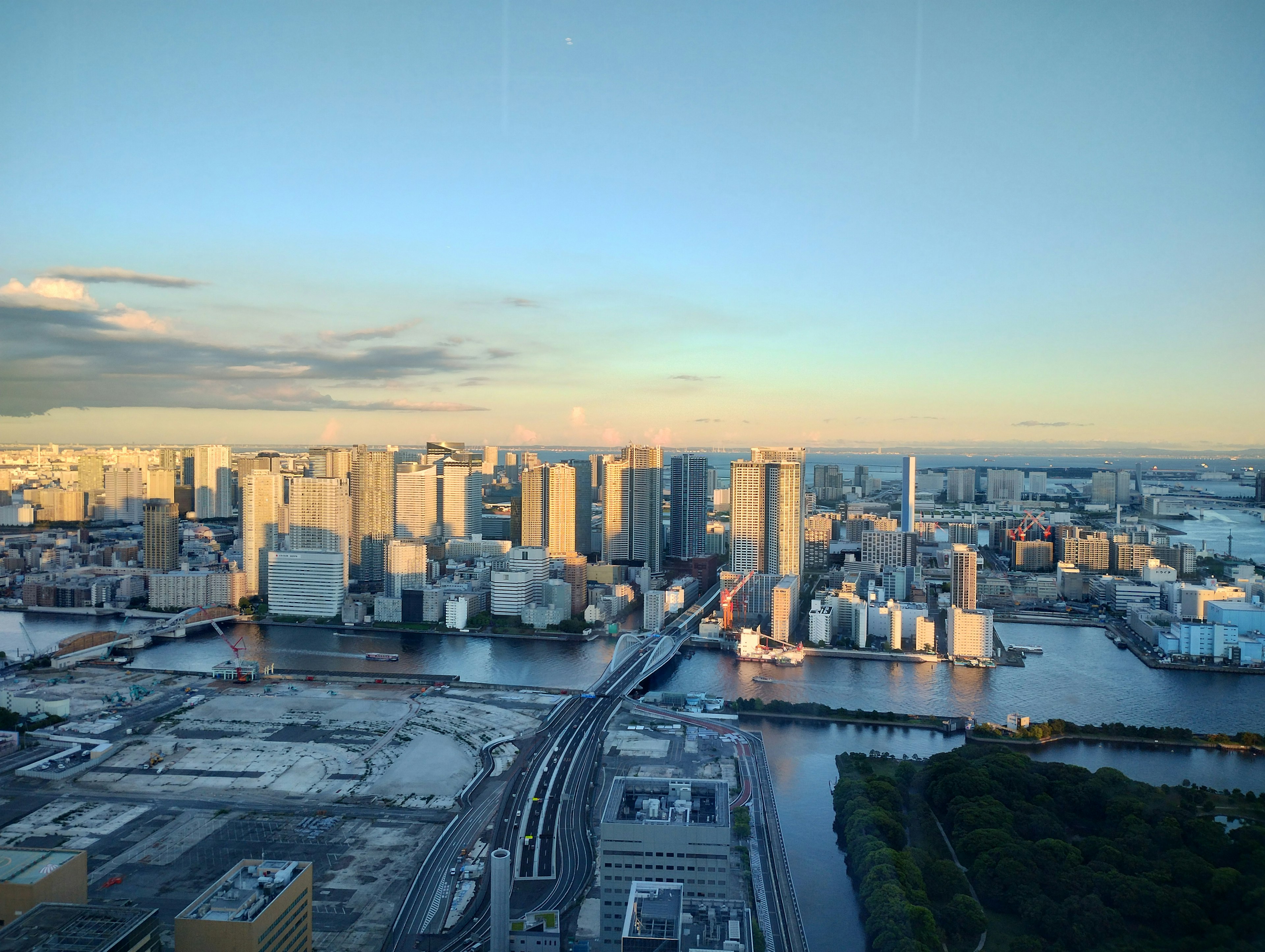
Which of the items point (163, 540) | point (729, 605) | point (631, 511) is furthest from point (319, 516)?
point (729, 605)

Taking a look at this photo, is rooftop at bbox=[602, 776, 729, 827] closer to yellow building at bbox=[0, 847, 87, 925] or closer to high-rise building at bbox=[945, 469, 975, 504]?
yellow building at bbox=[0, 847, 87, 925]

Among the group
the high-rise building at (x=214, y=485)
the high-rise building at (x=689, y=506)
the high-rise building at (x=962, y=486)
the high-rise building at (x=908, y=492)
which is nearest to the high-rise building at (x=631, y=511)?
the high-rise building at (x=689, y=506)

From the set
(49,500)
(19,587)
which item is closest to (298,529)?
(19,587)

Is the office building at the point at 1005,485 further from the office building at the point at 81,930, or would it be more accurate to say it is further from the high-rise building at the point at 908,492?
the office building at the point at 81,930

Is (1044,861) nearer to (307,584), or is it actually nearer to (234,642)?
(234,642)

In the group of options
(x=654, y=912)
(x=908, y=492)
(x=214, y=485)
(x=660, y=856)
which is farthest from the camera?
(x=214, y=485)

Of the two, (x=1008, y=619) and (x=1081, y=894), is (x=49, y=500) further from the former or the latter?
(x=1008, y=619)
